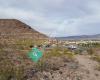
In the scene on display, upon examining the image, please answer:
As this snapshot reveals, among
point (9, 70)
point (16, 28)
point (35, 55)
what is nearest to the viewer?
point (9, 70)

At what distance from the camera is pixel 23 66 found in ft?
72.9

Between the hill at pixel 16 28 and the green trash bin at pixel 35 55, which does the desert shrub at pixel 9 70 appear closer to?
the green trash bin at pixel 35 55

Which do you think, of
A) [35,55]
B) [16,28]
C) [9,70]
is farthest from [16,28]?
[9,70]

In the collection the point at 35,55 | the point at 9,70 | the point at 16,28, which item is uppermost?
the point at 16,28

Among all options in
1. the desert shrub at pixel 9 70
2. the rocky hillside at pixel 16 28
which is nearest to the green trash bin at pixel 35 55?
the desert shrub at pixel 9 70

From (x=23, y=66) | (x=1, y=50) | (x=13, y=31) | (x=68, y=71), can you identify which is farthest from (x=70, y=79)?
(x=13, y=31)

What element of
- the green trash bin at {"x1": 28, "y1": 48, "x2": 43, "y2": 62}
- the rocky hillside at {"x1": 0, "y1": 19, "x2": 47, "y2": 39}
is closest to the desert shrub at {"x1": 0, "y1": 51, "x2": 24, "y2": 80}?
the green trash bin at {"x1": 28, "y1": 48, "x2": 43, "y2": 62}

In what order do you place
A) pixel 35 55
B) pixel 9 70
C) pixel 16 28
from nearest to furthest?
pixel 9 70, pixel 35 55, pixel 16 28

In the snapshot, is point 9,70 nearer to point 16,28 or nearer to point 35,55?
point 35,55

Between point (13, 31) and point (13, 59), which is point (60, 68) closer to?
point (13, 59)

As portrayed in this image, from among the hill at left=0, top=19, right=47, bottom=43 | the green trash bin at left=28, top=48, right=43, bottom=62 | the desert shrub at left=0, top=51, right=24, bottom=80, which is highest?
the hill at left=0, top=19, right=47, bottom=43

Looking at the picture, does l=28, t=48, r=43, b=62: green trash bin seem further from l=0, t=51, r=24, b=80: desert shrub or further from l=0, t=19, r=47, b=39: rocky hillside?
l=0, t=19, r=47, b=39: rocky hillside

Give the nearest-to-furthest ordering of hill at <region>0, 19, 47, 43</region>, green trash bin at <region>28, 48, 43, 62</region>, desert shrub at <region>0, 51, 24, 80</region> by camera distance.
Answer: desert shrub at <region>0, 51, 24, 80</region>
green trash bin at <region>28, 48, 43, 62</region>
hill at <region>0, 19, 47, 43</region>

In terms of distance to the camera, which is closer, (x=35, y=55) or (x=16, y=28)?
(x=35, y=55)
